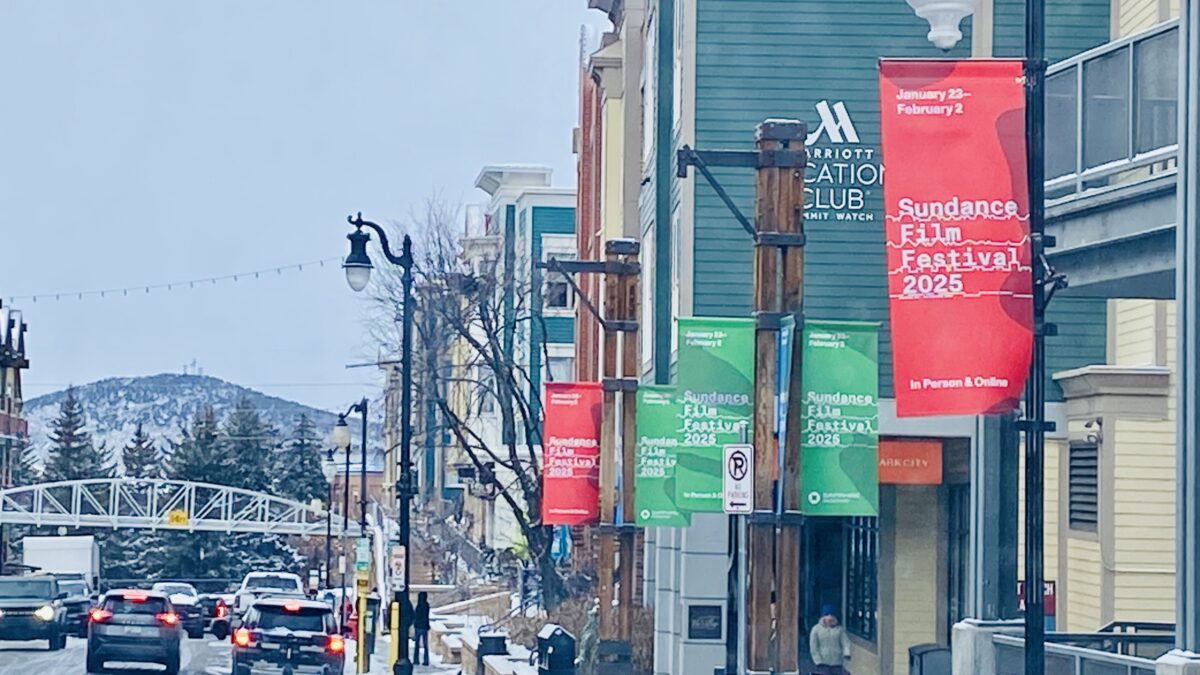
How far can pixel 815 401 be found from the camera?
18047 mm

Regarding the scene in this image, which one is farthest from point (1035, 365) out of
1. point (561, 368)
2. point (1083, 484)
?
point (561, 368)

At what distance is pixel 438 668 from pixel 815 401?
79.8ft

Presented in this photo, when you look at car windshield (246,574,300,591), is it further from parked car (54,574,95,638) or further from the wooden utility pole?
the wooden utility pole

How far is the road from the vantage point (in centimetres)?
3771

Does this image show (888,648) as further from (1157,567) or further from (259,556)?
(259,556)

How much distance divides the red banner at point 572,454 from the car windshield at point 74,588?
27546 millimetres

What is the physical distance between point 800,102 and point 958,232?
16.7 m

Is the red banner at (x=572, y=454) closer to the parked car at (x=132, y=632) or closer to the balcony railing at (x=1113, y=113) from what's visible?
the parked car at (x=132, y=632)

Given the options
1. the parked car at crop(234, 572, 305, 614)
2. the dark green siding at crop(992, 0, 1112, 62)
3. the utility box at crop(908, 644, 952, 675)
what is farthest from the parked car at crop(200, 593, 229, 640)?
the utility box at crop(908, 644, 952, 675)

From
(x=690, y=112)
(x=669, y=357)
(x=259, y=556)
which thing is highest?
(x=690, y=112)

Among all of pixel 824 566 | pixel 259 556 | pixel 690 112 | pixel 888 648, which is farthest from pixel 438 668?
pixel 259 556

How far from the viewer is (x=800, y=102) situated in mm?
29188

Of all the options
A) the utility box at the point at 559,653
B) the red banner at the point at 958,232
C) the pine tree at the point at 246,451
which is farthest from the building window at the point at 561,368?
the red banner at the point at 958,232

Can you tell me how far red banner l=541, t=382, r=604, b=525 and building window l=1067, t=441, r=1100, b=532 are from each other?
710cm
